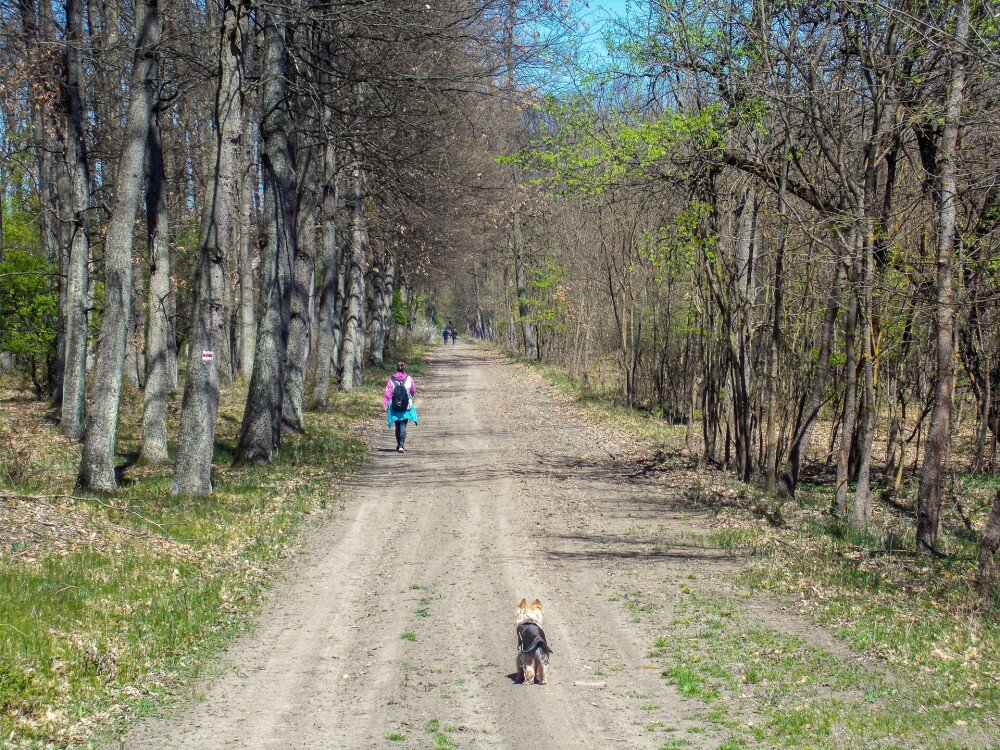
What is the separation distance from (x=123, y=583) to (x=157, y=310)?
32.0 feet

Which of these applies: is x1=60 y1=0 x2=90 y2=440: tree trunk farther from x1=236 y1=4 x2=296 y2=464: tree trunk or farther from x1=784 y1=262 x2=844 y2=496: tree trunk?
x1=784 y1=262 x2=844 y2=496: tree trunk

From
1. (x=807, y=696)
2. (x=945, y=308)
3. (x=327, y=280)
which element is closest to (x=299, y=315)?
(x=327, y=280)

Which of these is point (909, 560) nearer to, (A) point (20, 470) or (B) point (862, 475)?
(B) point (862, 475)

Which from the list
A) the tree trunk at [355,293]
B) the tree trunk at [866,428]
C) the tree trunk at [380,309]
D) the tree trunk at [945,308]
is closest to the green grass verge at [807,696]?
the tree trunk at [945,308]

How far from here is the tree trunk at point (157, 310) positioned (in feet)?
55.5

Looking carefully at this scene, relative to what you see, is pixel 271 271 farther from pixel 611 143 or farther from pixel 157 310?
pixel 611 143

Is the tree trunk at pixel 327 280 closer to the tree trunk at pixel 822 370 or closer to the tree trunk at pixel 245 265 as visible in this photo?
the tree trunk at pixel 245 265

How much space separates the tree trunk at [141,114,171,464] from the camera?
16922 millimetres

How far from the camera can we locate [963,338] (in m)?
18.0

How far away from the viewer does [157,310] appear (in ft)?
58.6

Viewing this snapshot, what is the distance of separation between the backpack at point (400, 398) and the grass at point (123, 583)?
4.17m

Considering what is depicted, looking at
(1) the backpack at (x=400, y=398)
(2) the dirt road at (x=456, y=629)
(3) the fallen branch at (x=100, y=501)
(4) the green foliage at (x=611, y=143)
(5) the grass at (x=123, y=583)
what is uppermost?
(4) the green foliage at (x=611, y=143)

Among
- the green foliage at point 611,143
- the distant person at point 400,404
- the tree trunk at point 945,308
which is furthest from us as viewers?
the distant person at point 400,404

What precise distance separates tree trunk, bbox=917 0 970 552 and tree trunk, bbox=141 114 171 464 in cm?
1229
